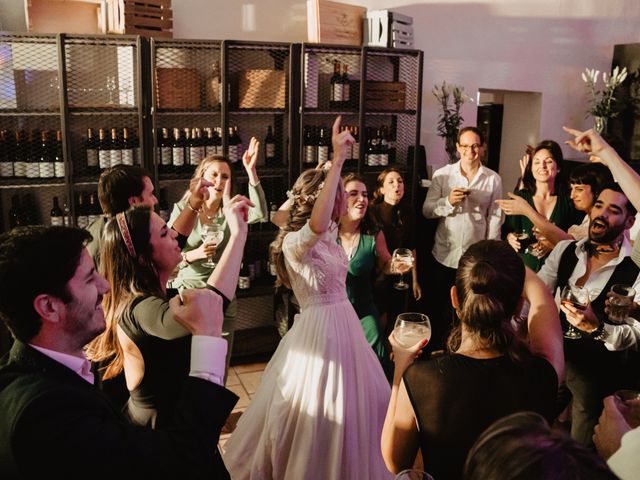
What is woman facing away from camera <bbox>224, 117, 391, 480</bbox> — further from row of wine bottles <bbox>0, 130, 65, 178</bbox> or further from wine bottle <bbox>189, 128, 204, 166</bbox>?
row of wine bottles <bbox>0, 130, 65, 178</bbox>

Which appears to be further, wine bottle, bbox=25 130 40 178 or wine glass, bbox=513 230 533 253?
wine bottle, bbox=25 130 40 178

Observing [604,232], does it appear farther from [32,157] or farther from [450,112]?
[32,157]

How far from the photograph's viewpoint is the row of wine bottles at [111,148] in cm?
390

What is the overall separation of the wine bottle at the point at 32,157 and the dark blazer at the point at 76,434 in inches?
112

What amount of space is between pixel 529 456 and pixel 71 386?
2.81 ft

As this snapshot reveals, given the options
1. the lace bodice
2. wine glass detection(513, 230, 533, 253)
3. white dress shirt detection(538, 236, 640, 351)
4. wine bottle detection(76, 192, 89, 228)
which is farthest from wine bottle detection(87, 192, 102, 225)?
white dress shirt detection(538, 236, 640, 351)

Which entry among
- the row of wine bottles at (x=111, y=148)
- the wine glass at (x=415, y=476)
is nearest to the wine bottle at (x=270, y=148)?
the row of wine bottles at (x=111, y=148)

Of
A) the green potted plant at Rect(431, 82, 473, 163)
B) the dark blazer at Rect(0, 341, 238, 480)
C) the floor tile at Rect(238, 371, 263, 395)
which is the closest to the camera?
the dark blazer at Rect(0, 341, 238, 480)

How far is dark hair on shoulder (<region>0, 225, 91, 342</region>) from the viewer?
1.25 m

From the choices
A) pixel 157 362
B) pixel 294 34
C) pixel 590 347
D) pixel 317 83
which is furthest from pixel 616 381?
pixel 294 34

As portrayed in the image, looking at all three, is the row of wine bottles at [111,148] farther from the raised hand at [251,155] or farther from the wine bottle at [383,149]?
the wine bottle at [383,149]

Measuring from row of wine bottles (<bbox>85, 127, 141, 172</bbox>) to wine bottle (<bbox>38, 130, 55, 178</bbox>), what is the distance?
244mm

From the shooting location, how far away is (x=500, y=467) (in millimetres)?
841

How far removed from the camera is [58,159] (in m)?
3.83
